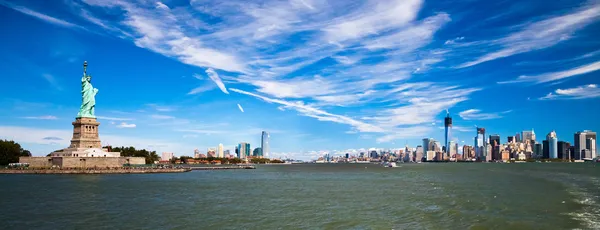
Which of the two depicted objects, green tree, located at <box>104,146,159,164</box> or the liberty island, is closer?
the liberty island

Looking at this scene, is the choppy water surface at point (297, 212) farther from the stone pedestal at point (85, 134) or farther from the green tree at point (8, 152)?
the green tree at point (8, 152)

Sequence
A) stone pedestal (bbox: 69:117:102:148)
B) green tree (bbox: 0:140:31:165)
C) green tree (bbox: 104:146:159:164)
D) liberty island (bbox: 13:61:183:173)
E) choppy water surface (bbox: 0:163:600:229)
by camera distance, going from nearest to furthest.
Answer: choppy water surface (bbox: 0:163:600:229)
liberty island (bbox: 13:61:183:173)
stone pedestal (bbox: 69:117:102:148)
green tree (bbox: 0:140:31:165)
green tree (bbox: 104:146:159:164)

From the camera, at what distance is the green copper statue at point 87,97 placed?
10694 centimetres

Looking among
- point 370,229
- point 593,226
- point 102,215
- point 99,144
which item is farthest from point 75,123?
point 593,226

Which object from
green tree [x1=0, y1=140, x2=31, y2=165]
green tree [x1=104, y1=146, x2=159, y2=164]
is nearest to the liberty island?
green tree [x1=0, y1=140, x2=31, y2=165]

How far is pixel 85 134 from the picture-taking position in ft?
341

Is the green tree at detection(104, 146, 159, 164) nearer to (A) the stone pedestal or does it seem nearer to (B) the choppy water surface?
(A) the stone pedestal

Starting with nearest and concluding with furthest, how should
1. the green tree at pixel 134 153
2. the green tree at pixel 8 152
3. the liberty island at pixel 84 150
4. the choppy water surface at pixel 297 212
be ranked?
the choppy water surface at pixel 297 212 → the liberty island at pixel 84 150 → the green tree at pixel 8 152 → the green tree at pixel 134 153

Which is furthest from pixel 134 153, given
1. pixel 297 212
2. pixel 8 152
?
pixel 297 212

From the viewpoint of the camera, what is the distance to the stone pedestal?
102 metres

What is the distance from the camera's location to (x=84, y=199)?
4181 cm

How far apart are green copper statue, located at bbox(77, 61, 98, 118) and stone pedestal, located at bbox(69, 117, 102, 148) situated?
68.4 inches

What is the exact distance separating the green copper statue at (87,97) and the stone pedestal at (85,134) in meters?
1.74

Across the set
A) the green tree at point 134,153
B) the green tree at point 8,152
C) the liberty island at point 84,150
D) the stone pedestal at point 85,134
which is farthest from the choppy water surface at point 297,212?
the green tree at point 134,153
